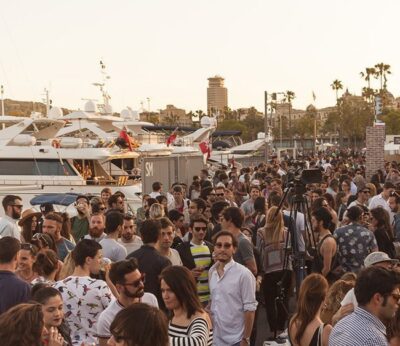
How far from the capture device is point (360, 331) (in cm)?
481

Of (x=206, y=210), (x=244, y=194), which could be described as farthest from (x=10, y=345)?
(x=244, y=194)

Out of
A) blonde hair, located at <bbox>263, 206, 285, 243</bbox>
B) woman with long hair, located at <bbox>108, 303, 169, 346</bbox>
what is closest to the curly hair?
woman with long hair, located at <bbox>108, 303, 169, 346</bbox>

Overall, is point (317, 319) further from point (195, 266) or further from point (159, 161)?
point (159, 161)

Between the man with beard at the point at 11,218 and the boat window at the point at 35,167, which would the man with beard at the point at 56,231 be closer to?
the man with beard at the point at 11,218

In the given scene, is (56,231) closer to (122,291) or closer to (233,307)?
(233,307)

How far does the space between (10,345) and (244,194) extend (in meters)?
14.6

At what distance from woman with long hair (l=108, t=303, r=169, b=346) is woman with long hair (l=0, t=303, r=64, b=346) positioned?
45 centimetres

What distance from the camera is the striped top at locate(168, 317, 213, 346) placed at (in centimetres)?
490

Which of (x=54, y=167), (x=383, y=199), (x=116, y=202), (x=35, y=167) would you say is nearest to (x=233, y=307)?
(x=116, y=202)

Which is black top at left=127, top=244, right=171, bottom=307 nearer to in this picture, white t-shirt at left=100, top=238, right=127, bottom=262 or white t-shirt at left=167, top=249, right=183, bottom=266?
white t-shirt at left=167, top=249, right=183, bottom=266

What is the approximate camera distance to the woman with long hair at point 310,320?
5277 millimetres

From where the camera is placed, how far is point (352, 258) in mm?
8891

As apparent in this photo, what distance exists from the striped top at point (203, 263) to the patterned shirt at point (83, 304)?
1.74 meters

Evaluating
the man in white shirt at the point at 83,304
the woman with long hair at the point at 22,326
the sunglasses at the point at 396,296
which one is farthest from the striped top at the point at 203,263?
the woman with long hair at the point at 22,326
